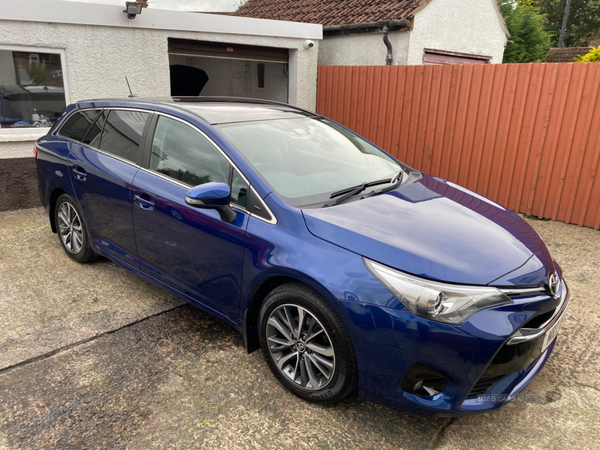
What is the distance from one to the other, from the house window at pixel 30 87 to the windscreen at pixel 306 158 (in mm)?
4790

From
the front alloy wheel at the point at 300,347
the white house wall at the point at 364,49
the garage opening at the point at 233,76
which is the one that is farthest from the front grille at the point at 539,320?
the white house wall at the point at 364,49

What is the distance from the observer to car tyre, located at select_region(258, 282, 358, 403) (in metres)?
2.41

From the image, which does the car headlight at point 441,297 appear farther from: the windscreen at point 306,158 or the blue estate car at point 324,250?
the windscreen at point 306,158

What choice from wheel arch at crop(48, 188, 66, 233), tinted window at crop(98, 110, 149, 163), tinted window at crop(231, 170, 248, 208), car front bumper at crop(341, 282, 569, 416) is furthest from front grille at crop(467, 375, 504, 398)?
wheel arch at crop(48, 188, 66, 233)

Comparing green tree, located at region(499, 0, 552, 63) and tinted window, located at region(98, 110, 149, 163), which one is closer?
tinted window, located at region(98, 110, 149, 163)

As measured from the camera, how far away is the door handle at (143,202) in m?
3.33

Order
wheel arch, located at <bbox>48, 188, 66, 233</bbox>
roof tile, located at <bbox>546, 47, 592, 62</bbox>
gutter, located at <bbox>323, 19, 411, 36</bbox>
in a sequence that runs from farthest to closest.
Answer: roof tile, located at <bbox>546, 47, 592, 62</bbox> < gutter, located at <bbox>323, 19, 411, 36</bbox> < wheel arch, located at <bbox>48, 188, 66, 233</bbox>

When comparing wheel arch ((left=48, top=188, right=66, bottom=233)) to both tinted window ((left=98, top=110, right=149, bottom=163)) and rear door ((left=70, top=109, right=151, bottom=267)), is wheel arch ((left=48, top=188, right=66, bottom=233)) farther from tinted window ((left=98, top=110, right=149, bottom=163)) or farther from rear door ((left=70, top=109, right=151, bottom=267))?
tinted window ((left=98, top=110, right=149, bottom=163))

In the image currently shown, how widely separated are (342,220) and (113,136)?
2.36 metres

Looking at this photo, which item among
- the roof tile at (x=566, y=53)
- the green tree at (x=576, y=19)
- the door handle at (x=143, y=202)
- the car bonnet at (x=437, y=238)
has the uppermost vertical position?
the green tree at (x=576, y=19)

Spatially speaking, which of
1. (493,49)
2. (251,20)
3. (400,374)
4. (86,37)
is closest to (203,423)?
(400,374)

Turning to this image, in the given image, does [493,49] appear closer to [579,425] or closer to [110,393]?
[579,425]

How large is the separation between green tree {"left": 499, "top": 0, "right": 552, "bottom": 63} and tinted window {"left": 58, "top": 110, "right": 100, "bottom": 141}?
2199cm

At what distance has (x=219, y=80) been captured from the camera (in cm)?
1223
